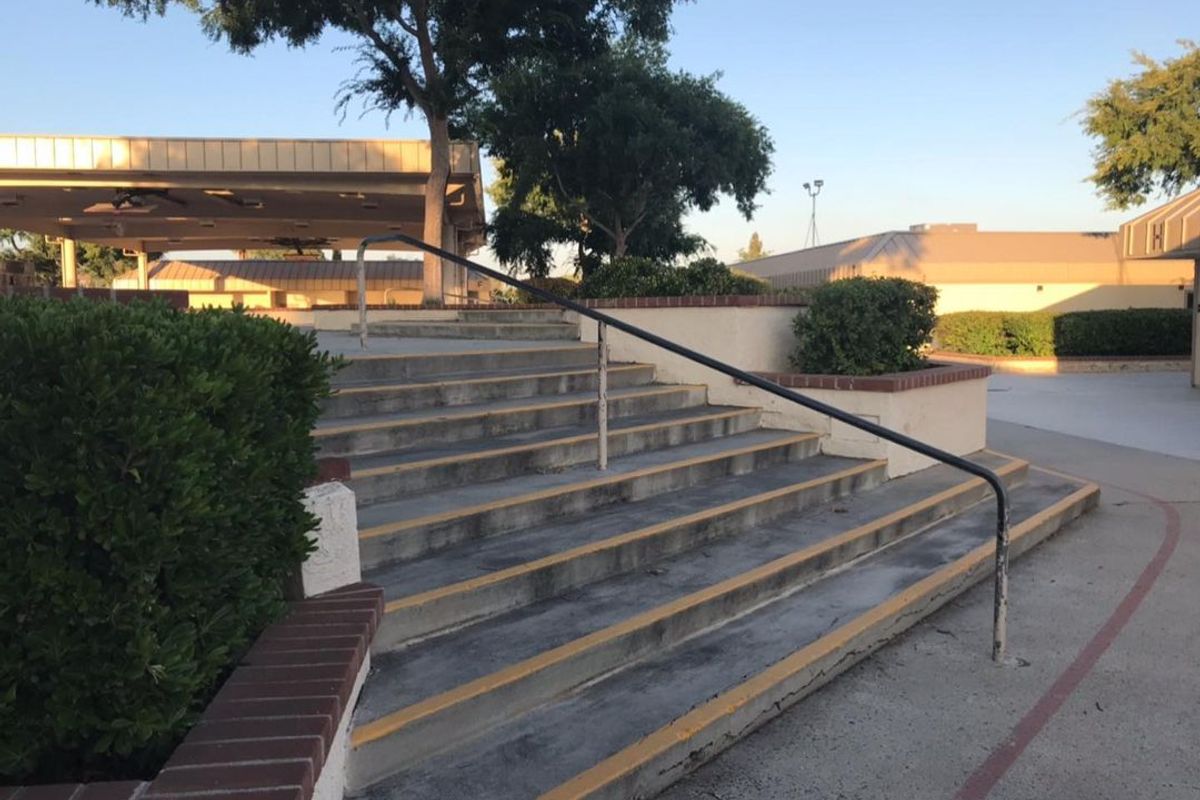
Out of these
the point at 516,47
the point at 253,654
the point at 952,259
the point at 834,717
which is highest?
the point at 516,47

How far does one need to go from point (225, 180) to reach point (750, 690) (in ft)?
51.9

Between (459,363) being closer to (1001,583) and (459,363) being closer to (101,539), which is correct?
(1001,583)

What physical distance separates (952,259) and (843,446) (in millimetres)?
25316

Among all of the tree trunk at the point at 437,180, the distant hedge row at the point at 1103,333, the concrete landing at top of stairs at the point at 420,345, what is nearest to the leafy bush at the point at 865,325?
the concrete landing at top of stairs at the point at 420,345

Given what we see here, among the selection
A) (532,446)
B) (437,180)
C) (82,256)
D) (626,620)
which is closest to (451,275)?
(437,180)

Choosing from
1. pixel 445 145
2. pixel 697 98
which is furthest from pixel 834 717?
pixel 697 98

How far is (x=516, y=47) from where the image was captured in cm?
1398

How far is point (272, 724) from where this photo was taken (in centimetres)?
216

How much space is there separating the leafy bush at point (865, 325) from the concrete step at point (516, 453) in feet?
3.38

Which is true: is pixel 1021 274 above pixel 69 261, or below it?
below

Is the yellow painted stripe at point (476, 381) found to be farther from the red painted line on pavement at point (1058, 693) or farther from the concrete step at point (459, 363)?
the red painted line on pavement at point (1058, 693)

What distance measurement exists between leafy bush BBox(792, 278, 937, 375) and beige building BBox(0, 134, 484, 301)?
8.85m

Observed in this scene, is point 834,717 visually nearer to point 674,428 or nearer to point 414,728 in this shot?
point 414,728

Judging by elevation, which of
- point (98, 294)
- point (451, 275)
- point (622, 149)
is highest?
point (622, 149)
